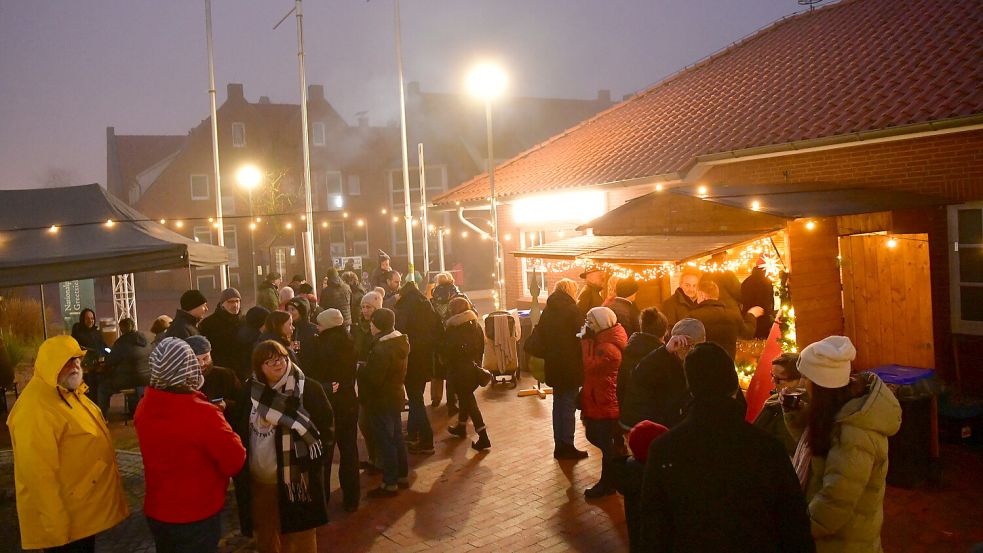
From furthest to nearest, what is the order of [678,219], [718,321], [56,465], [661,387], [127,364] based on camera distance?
[127,364] → [678,219] → [718,321] → [661,387] → [56,465]

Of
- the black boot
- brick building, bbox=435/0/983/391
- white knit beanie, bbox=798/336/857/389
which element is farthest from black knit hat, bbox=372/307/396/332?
white knit beanie, bbox=798/336/857/389

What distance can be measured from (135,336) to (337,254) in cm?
3021

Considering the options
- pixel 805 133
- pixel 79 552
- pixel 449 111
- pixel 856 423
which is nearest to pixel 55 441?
pixel 79 552

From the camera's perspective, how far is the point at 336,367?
7055 mm

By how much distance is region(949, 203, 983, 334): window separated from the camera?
8.65 m

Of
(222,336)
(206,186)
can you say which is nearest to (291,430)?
(222,336)

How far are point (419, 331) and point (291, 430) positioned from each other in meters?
4.02

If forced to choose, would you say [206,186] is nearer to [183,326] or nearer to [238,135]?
[238,135]

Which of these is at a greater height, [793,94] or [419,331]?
[793,94]

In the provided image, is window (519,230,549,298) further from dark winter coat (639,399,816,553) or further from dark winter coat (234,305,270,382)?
dark winter coat (639,399,816,553)

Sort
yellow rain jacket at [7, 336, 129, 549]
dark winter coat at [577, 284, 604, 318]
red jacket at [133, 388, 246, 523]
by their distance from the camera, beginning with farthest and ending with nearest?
dark winter coat at [577, 284, 604, 318] < yellow rain jacket at [7, 336, 129, 549] < red jacket at [133, 388, 246, 523]

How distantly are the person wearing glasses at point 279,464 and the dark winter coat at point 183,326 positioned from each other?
3009mm

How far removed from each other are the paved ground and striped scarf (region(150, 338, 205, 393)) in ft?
8.44

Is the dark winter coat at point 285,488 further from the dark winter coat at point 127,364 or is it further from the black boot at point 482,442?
the dark winter coat at point 127,364
